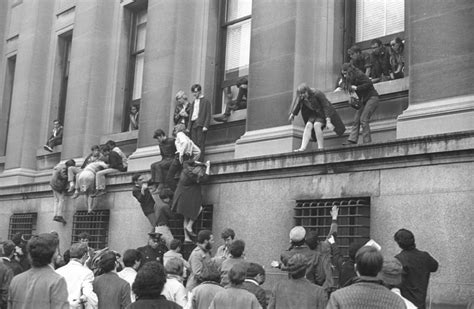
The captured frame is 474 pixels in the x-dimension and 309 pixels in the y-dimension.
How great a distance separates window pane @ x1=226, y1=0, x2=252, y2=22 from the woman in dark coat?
526 centimetres

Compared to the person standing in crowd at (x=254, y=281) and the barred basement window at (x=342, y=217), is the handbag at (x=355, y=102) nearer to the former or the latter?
the barred basement window at (x=342, y=217)

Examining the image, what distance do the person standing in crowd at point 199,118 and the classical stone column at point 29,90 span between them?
10.4 meters

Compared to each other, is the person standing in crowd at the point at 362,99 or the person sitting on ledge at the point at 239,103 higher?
the person sitting on ledge at the point at 239,103

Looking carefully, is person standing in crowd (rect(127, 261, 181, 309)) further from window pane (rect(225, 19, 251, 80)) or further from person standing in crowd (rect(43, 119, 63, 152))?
person standing in crowd (rect(43, 119, 63, 152))

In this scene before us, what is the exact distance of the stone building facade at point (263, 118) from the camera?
35.2 ft

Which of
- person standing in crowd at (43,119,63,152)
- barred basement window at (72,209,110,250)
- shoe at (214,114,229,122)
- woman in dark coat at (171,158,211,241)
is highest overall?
person standing in crowd at (43,119,63,152)

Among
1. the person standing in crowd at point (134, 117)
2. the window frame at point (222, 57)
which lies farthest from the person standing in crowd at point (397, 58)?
the person standing in crowd at point (134, 117)

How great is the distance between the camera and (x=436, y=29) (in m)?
11.6

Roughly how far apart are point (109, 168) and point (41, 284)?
12783 mm

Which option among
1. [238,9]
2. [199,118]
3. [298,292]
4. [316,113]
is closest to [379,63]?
[316,113]

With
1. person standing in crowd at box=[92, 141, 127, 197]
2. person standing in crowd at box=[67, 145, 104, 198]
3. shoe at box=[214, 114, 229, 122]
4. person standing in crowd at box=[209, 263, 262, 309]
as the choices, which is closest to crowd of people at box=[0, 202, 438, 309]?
person standing in crowd at box=[209, 263, 262, 309]

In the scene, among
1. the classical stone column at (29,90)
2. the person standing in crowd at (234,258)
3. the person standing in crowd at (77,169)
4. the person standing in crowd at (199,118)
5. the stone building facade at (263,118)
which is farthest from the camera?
the classical stone column at (29,90)

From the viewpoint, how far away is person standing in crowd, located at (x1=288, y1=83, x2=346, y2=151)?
13180 millimetres

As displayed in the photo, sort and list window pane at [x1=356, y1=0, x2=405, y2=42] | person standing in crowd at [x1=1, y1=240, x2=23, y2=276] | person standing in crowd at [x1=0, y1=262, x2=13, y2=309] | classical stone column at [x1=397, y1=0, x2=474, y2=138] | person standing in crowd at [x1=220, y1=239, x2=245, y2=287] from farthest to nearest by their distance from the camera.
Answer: window pane at [x1=356, y1=0, x2=405, y2=42], classical stone column at [x1=397, y1=0, x2=474, y2=138], person standing in crowd at [x1=1, y1=240, x2=23, y2=276], person standing in crowd at [x1=0, y1=262, x2=13, y2=309], person standing in crowd at [x1=220, y1=239, x2=245, y2=287]
